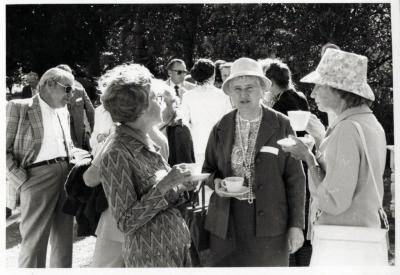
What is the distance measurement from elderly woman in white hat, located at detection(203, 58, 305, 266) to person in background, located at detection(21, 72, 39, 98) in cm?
378

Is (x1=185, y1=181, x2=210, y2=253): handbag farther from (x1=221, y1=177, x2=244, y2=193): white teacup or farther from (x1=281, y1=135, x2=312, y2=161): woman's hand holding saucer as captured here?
(x1=281, y1=135, x2=312, y2=161): woman's hand holding saucer

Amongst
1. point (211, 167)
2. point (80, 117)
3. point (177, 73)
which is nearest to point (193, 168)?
point (211, 167)

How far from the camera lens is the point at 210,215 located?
293cm

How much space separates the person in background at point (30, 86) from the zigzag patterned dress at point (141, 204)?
4109 millimetres

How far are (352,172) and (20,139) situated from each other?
250 cm

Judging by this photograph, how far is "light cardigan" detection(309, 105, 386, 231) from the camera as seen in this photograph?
2270mm

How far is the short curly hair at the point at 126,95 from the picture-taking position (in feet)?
7.25

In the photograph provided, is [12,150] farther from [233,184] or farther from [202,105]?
[202,105]

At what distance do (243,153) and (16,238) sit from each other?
10.6ft

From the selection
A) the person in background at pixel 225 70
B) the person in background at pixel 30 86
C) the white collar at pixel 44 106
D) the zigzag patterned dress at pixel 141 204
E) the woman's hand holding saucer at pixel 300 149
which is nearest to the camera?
the zigzag patterned dress at pixel 141 204

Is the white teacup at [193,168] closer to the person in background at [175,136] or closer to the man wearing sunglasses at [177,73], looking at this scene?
the person in background at [175,136]

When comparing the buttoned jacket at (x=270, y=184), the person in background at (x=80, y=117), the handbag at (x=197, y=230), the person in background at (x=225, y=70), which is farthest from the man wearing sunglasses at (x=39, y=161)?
the person in background at (x=225, y=70)

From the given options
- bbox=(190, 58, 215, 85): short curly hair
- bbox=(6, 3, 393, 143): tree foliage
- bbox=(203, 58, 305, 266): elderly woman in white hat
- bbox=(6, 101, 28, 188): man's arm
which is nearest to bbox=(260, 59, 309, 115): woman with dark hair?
bbox=(6, 3, 393, 143): tree foliage

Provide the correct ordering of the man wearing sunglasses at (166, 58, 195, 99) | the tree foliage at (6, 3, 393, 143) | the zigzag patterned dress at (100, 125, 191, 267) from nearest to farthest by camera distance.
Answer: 1. the zigzag patterned dress at (100, 125, 191, 267)
2. the tree foliage at (6, 3, 393, 143)
3. the man wearing sunglasses at (166, 58, 195, 99)
